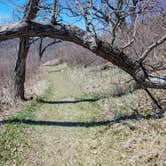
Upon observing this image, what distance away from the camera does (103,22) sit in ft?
33.7

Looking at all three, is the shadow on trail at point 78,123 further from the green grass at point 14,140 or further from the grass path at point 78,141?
the green grass at point 14,140

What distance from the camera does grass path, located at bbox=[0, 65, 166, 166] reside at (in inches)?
219

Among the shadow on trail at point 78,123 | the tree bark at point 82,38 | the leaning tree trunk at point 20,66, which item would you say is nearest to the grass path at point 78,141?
the shadow on trail at point 78,123

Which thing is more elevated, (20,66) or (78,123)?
(20,66)

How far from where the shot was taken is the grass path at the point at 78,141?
5.57 metres

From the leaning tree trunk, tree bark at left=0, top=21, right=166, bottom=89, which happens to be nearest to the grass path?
tree bark at left=0, top=21, right=166, bottom=89

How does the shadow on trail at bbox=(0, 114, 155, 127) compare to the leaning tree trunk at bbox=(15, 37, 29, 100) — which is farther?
the leaning tree trunk at bbox=(15, 37, 29, 100)

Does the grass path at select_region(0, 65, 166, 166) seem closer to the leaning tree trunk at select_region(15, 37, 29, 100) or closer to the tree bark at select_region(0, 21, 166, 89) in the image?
the tree bark at select_region(0, 21, 166, 89)

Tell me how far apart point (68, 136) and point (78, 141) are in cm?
45

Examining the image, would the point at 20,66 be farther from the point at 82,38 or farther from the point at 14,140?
the point at 14,140

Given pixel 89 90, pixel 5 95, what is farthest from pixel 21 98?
pixel 89 90

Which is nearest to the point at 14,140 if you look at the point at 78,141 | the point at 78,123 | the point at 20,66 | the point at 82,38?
the point at 78,141

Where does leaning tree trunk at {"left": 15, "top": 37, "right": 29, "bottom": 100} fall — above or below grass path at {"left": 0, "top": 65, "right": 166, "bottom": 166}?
above

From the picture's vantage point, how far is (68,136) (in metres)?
7.03
